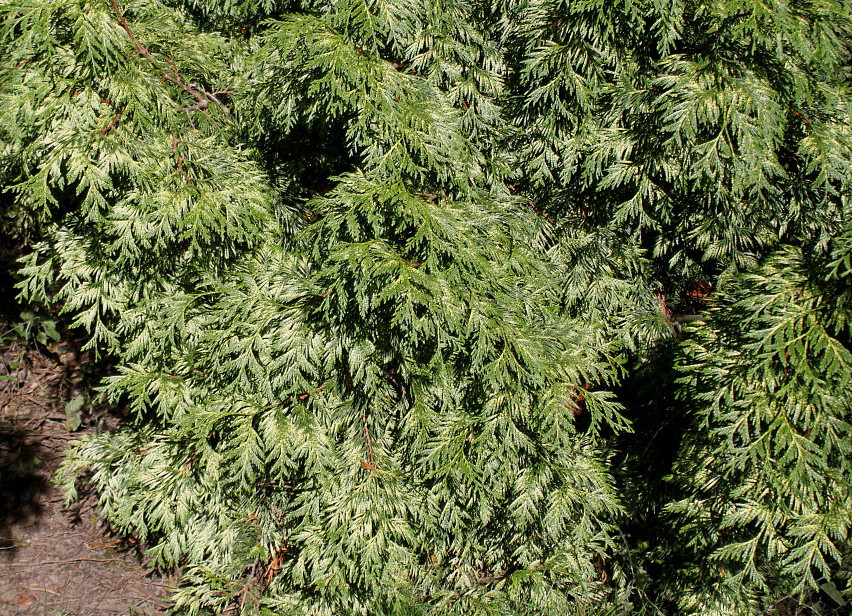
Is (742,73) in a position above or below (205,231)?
above

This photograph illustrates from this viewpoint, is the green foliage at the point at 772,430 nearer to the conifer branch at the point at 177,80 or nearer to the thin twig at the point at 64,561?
the conifer branch at the point at 177,80

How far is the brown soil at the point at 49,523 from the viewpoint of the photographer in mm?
2994

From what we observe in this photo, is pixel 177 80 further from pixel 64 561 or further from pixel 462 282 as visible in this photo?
pixel 64 561

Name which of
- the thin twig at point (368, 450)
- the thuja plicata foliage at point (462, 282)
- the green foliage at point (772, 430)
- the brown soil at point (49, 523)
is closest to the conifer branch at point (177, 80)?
the thuja plicata foliage at point (462, 282)

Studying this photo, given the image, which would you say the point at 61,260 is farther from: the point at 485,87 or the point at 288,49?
the point at 485,87

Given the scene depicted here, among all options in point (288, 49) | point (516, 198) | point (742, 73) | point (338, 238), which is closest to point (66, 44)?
point (288, 49)

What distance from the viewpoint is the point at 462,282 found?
7.23 feet

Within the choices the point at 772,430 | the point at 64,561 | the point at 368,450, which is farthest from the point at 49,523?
the point at 772,430

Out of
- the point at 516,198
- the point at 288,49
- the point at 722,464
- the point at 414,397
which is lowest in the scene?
the point at 722,464

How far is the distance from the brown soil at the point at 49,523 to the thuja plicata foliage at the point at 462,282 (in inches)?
22.4

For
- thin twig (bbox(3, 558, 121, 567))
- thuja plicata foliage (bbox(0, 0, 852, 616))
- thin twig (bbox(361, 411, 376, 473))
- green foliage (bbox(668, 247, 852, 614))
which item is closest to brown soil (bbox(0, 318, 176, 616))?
thin twig (bbox(3, 558, 121, 567))

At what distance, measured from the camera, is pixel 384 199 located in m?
2.10

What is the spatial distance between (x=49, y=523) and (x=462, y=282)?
10.3 feet

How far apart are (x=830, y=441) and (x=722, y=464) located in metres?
0.42
